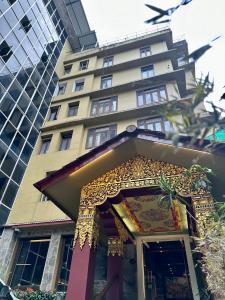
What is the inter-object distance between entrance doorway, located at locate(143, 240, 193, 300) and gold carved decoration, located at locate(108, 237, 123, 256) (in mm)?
1756

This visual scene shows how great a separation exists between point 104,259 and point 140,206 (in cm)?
348

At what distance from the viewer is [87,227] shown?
562cm

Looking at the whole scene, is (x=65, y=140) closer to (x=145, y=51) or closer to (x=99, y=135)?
(x=99, y=135)

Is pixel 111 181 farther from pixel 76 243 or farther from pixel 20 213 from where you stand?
pixel 20 213

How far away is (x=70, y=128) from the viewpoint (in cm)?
1708

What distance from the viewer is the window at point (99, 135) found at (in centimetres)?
1573

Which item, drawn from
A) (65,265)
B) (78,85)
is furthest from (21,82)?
(65,265)

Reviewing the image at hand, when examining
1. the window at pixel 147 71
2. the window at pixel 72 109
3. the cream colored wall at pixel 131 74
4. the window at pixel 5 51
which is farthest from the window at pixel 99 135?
the window at pixel 5 51

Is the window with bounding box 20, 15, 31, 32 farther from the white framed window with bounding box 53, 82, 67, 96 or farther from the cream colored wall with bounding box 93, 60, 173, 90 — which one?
the cream colored wall with bounding box 93, 60, 173, 90

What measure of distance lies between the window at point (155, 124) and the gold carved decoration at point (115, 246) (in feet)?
29.4

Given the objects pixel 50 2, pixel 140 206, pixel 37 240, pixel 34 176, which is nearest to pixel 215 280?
pixel 140 206

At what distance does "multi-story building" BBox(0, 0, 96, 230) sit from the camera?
46.7 feet

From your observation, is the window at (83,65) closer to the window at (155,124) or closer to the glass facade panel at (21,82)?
the glass facade panel at (21,82)

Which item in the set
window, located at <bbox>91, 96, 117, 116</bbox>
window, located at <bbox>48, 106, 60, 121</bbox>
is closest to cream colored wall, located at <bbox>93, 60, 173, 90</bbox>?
window, located at <bbox>91, 96, 117, 116</bbox>
